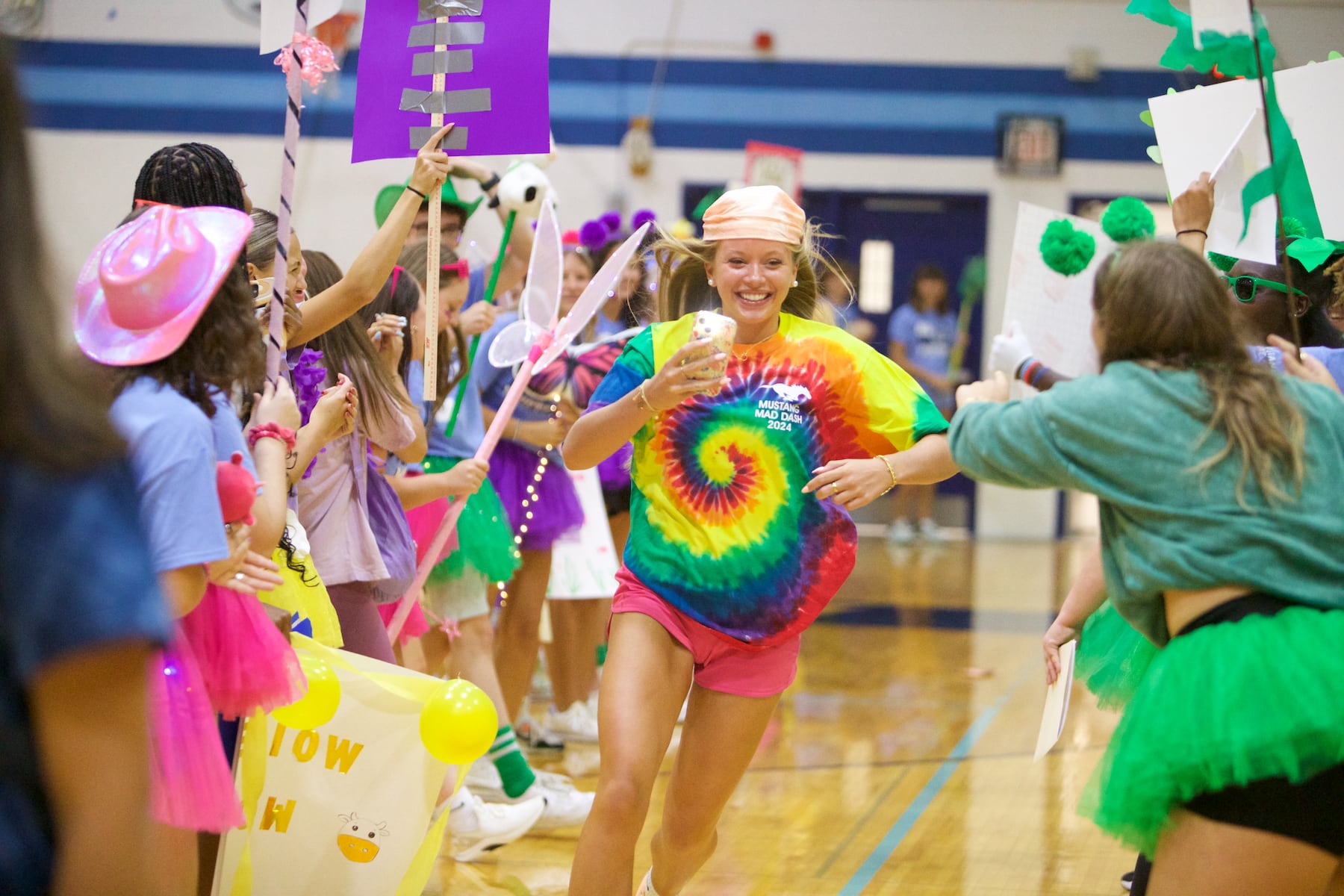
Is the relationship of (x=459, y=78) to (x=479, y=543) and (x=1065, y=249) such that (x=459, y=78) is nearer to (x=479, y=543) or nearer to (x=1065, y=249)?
(x=1065, y=249)

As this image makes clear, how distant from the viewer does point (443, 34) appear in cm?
279

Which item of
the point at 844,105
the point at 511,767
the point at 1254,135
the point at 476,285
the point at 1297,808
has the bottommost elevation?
the point at 511,767

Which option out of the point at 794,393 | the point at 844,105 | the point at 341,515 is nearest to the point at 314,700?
the point at 341,515

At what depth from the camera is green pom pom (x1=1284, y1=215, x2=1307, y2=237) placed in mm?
2938

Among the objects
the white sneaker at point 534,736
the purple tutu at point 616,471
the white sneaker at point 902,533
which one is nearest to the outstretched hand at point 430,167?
the purple tutu at point 616,471

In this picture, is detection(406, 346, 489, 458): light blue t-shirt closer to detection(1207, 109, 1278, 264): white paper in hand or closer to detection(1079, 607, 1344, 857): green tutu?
detection(1207, 109, 1278, 264): white paper in hand

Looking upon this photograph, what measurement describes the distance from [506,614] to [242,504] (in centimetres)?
238

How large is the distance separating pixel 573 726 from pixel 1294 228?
2.88 meters

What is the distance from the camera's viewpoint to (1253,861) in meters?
1.71

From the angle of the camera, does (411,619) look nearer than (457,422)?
Yes

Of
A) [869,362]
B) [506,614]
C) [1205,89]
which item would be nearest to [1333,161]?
[1205,89]

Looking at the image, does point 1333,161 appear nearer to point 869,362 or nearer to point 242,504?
point 869,362

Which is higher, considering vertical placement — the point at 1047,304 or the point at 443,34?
the point at 443,34

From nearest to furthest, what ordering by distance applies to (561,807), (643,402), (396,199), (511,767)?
(643,402) < (511,767) < (561,807) < (396,199)
